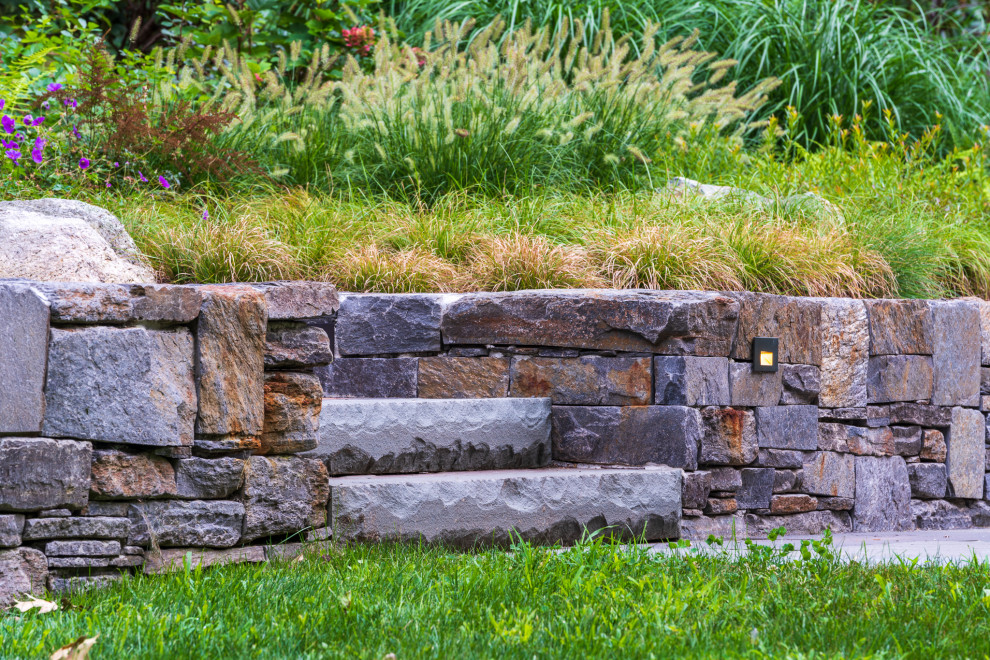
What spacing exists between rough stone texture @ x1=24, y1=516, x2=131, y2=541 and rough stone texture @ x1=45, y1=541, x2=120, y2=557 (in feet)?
0.06

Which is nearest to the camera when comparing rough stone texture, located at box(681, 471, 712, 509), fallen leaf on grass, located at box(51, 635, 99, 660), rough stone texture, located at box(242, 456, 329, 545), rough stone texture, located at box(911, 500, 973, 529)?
fallen leaf on grass, located at box(51, 635, 99, 660)

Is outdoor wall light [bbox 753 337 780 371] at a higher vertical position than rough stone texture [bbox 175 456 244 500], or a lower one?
higher

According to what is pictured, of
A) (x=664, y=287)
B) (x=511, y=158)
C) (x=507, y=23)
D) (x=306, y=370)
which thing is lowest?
(x=306, y=370)

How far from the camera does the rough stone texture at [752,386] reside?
425 centimetres

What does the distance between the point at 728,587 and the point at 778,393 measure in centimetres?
170

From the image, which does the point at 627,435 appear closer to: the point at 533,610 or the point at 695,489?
the point at 695,489

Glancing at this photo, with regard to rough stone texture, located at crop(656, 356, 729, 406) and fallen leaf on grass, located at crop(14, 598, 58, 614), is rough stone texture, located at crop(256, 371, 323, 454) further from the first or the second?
rough stone texture, located at crop(656, 356, 729, 406)

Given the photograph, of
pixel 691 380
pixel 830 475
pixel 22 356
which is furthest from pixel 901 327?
pixel 22 356

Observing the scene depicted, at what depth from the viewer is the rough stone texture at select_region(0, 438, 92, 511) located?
107 inches

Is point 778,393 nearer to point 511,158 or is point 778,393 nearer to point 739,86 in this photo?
point 511,158

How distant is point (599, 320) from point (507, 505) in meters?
0.92

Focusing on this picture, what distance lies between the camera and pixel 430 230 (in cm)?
494

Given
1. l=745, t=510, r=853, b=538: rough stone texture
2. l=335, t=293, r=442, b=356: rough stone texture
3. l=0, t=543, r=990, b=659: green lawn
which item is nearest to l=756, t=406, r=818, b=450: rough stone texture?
l=745, t=510, r=853, b=538: rough stone texture

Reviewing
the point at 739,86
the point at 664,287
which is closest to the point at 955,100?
the point at 739,86
